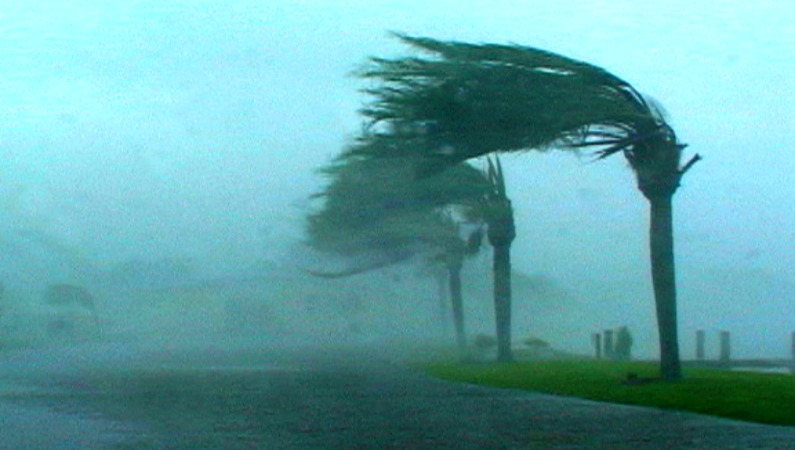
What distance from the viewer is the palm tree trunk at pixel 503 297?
1476 inches

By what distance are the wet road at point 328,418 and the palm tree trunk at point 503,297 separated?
28.6 feet

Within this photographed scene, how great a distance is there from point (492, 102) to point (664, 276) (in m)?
4.09

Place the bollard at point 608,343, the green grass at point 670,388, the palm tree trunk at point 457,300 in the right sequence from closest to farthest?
the green grass at point 670,388 < the bollard at point 608,343 < the palm tree trunk at point 457,300

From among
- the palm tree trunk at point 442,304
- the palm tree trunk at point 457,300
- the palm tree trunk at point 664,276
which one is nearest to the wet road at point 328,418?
the palm tree trunk at point 664,276

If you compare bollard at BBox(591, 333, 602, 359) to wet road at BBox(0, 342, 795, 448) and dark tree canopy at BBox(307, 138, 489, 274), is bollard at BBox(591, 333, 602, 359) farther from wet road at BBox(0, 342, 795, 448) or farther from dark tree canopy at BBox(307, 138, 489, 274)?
wet road at BBox(0, 342, 795, 448)

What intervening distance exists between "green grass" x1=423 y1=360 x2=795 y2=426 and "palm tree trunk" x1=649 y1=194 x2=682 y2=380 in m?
0.52

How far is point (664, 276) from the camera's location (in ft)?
80.3

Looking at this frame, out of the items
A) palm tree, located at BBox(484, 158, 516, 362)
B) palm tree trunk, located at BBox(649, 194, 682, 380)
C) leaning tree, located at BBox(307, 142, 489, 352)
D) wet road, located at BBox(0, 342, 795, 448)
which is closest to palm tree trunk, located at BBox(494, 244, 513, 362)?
palm tree, located at BBox(484, 158, 516, 362)

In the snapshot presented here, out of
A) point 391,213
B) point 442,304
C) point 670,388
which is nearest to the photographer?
point 670,388

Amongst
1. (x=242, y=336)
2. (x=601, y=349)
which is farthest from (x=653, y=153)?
(x=242, y=336)

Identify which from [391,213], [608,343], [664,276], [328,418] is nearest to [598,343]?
[608,343]

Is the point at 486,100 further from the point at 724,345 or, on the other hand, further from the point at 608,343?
the point at 608,343

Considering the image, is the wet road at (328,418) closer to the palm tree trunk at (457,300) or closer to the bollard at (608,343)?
the bollard at (608,343)

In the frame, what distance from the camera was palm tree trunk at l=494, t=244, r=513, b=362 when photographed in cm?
3750
